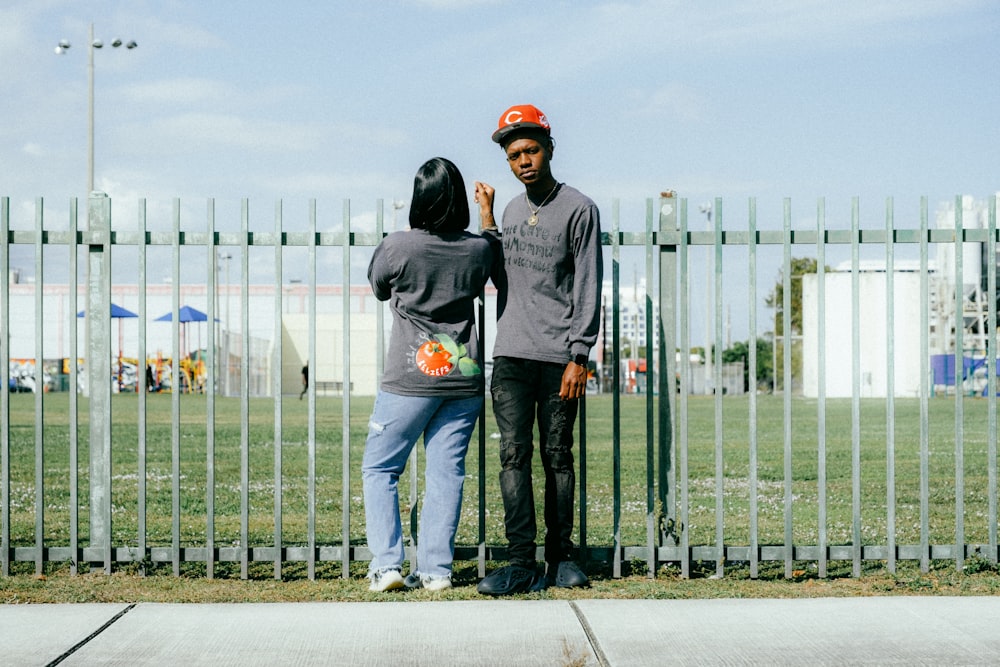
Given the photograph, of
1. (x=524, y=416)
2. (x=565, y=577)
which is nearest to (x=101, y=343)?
(x=524, y=416)

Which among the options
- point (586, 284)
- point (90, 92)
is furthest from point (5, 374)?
point (90, 92)

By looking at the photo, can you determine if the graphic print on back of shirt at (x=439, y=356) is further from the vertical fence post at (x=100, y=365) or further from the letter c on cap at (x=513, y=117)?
the vertical fence post at (x=100, y=365)

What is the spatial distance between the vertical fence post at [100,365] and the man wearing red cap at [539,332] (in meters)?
2.07

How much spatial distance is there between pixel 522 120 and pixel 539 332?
3.31ft

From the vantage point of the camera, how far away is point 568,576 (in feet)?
17.9

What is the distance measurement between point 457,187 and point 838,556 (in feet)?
9.23

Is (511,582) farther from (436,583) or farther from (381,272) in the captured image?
(381,272)

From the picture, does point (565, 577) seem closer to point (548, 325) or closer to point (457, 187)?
point (548, 325)

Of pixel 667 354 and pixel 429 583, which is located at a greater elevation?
pixel 667 354

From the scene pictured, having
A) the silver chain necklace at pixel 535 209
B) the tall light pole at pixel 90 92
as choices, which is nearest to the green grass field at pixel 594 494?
the silver chain necklace at pixel 535 209

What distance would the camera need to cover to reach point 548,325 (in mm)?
5270

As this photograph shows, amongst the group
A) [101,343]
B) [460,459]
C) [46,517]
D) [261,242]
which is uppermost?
[261,242]

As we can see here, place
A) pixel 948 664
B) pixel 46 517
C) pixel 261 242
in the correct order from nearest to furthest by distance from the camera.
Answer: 1. pixel 948 664
2. pixel 261 242
3. pixel 46 517

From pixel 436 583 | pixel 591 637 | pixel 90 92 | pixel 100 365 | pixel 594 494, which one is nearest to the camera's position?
pixel 591 637
